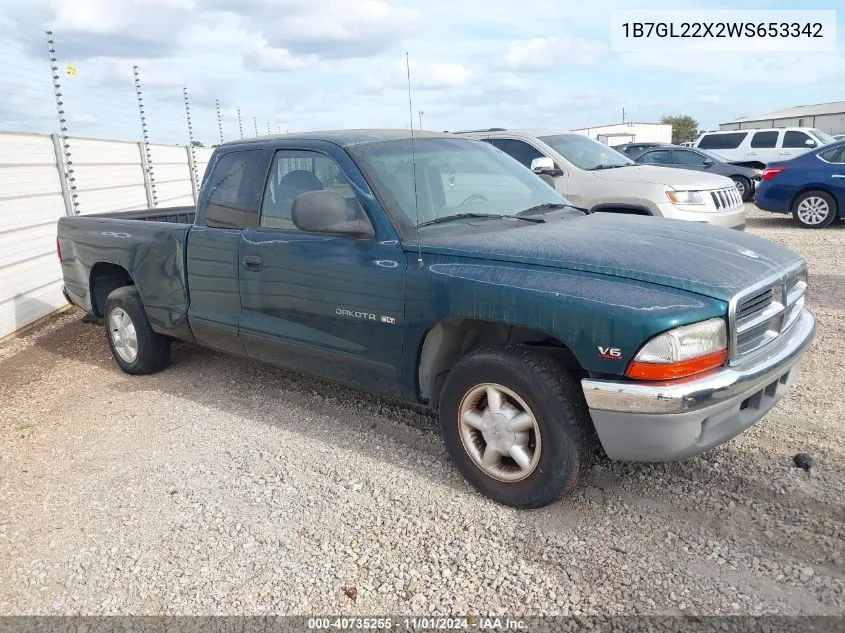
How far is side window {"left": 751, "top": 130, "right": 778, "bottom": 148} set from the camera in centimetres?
1778

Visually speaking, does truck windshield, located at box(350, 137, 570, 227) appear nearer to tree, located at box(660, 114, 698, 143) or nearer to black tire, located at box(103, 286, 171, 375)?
black tire, located at box(103, 286, 171, 375)

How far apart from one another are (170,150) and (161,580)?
11992 mm

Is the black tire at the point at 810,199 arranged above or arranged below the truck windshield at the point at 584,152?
below

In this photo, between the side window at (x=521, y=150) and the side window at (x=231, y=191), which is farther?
the side window at (x=521, y=150)

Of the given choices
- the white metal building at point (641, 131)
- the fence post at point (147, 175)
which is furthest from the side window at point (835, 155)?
the white metal building at point (641, 131)

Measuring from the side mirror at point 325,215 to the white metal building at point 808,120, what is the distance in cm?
5076

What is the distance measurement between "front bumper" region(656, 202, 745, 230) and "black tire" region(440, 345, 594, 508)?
15.8ft

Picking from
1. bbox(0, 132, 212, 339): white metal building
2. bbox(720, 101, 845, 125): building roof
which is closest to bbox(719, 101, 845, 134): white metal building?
bbox(720, 101, 845, 125): building roof

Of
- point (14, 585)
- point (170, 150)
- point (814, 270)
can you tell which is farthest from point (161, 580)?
point (170, 150)

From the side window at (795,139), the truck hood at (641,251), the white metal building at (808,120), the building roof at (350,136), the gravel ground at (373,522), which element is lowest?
the gravel ground at (373,522)

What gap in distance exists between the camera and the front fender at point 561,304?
2680 mm

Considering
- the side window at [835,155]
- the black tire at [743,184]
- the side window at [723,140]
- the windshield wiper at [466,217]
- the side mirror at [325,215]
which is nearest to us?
the side mirror at [325,215]

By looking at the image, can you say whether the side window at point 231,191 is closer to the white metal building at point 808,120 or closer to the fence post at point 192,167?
the fence post at point 192,167

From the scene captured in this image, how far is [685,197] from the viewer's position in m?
7.51
